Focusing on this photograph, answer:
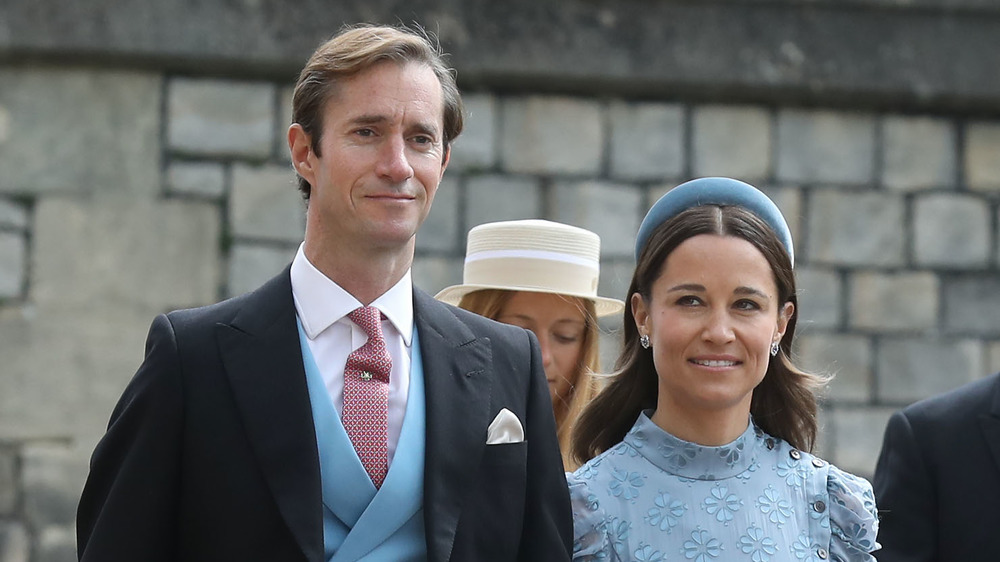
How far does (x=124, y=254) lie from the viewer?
17.2ft

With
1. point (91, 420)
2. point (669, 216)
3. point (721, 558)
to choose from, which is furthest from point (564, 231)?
point (91, 420)

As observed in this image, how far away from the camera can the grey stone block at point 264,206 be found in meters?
5.36

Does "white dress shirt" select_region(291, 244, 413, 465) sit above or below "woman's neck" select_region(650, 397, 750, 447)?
above

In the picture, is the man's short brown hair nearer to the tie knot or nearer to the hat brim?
the tie knot

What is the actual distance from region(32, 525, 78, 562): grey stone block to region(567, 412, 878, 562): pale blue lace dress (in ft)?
9.31

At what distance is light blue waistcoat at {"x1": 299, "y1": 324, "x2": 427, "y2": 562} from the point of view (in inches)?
93.4

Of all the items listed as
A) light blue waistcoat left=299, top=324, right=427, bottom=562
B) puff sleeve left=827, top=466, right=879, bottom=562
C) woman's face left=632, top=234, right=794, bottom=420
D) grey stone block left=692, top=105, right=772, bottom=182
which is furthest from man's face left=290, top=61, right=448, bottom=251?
grey stone block left=692, top=105, right=772, bottom=182

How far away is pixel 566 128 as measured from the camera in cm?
562

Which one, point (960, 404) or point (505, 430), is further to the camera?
point (960, 404)

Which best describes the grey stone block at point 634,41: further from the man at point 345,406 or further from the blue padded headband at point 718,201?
the man at point 345,406

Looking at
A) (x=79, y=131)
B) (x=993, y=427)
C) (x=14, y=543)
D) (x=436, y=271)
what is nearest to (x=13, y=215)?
(x=79, y=131)

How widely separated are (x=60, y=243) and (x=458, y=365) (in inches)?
119

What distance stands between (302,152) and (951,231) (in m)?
3.96

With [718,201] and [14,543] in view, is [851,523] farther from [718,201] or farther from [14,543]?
[14,543]
